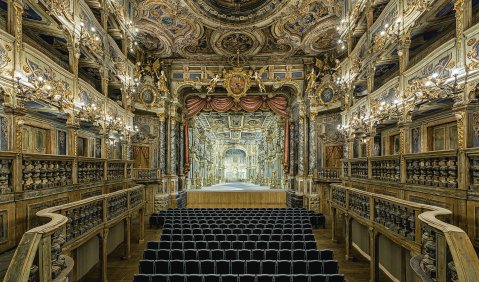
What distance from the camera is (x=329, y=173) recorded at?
13.4m

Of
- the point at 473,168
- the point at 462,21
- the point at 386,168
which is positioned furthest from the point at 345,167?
the point at 462,21

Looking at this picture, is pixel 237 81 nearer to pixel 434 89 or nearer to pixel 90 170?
pixel 90 170

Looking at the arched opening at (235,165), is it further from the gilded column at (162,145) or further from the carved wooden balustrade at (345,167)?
the carved wooden balustrade at (345,167)

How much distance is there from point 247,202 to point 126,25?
12179 mm

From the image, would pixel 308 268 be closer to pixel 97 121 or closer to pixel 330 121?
pixel 97 121

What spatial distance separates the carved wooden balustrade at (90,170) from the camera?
6.69 metres

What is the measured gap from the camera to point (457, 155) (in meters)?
4.29

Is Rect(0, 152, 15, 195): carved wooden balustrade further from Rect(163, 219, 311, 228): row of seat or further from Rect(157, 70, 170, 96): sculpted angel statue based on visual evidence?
Rect(157, 70, 170, 96): sculpted angel statue

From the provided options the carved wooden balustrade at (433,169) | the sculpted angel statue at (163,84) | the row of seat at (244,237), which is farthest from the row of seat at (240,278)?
the sculpted angel statue at (163,84)

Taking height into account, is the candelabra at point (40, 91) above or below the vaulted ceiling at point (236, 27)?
below

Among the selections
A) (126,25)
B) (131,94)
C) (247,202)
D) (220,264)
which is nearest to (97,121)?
(131,94)

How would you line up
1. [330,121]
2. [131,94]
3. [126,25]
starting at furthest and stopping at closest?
[330,121]
[131,94]
[126,25]

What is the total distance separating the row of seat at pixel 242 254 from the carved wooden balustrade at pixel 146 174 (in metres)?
8.27

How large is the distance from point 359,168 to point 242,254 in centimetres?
545
